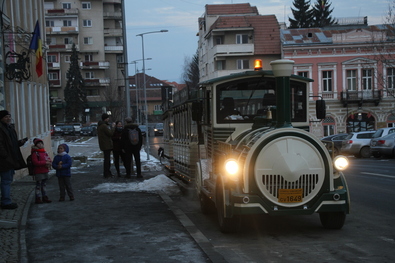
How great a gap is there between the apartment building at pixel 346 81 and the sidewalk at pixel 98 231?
45.5m

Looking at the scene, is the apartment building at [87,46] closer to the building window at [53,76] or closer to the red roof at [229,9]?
the building window at [53,76]

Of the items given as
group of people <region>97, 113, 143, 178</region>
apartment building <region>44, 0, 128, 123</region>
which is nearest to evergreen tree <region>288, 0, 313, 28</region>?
apartment building <region>44, 0, 128, 123</region>

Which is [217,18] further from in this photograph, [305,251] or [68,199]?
[305,251]

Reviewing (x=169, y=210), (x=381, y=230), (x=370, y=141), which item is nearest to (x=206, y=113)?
(x=169, y=210)

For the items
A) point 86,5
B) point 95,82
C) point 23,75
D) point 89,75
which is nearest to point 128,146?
point 23,75

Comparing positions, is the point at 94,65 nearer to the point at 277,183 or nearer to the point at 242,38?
the point at 242,38

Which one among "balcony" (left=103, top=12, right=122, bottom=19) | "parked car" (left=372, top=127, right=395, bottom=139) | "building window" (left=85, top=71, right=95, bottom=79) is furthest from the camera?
"balcony" (left=103, top=12, right=122, bottom=19)

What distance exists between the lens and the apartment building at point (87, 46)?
90.8 meters

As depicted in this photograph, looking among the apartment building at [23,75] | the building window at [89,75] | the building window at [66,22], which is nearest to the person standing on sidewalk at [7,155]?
the apartment building at [23,75]

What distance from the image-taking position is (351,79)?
5744 centimetres

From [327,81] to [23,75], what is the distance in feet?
142

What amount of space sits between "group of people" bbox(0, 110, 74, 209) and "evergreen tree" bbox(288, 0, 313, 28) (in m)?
82.7

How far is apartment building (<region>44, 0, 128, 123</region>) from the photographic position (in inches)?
3575

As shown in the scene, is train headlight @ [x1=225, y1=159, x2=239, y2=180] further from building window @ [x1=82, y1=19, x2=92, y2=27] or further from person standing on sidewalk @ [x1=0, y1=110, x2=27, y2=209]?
building window @ [x1=82, y1=19, x2=92, y2=27]
